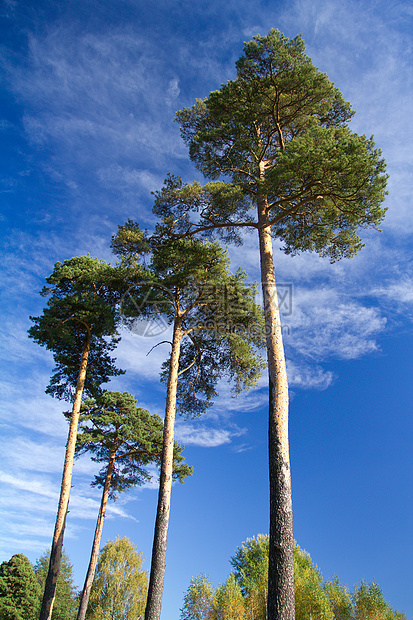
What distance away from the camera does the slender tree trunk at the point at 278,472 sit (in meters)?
5.91

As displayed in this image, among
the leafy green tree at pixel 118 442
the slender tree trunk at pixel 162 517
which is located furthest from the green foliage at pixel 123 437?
the slender tree trunk at pixel 162 517

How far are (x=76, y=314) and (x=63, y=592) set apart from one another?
94.2 ft

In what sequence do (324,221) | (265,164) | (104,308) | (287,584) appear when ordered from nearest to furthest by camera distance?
(287,584)
(324,221)
(265,164)
(104,308)

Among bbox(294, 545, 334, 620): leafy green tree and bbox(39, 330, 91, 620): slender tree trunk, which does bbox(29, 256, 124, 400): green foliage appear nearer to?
bbox(39, 330, 91, 620): slender tree trunk

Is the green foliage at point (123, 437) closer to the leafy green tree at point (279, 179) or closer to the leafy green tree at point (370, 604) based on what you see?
the leafy green tree at point (279, 179)

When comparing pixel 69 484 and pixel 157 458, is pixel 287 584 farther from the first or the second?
pixel 157 458

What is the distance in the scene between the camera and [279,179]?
890 cm

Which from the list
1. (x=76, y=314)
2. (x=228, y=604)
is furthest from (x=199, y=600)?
(x=76, y=314)

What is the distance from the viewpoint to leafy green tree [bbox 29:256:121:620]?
13766mm

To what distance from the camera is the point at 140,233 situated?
1281 cm

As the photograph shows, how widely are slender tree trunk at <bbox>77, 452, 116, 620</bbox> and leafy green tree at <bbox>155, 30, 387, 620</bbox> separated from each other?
1219cm

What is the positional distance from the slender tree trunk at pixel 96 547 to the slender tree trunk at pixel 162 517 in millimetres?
8900

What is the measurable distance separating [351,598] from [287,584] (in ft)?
76.4

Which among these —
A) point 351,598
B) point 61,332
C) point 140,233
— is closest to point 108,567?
point 351,598
